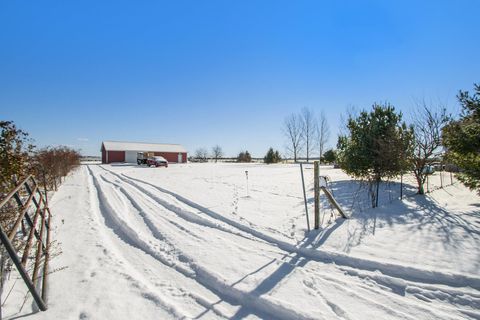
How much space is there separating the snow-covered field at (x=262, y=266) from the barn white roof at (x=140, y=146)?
43.4 meters

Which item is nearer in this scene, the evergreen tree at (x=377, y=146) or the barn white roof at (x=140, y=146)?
the evergreen tree at (x=377, y=146)

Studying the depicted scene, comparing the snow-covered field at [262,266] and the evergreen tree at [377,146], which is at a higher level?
the evergreen tree at [377,146]

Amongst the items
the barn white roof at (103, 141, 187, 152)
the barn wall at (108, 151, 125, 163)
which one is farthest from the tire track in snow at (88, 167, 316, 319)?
the barn white roof at (103, 141, 187, 152)

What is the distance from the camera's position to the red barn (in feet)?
150

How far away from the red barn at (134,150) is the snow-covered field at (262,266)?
42368 millimetres

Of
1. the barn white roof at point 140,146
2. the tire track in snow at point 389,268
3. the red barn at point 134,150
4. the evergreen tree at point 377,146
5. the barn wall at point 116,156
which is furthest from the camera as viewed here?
the barn white roof at point 140,146

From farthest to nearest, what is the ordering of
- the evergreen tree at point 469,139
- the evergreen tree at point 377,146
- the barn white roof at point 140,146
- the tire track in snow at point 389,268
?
1. the barn white roof at point 140,146
2. the evergreen tree at point 377,146
3. the evergreen tree at point 469,139
4. the tire track in snow at point 389,268

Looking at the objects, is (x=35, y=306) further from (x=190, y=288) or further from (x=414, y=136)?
(x=414, y=136)

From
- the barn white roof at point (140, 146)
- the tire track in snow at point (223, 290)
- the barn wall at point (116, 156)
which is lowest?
the tire track in snow at point (223, 290)

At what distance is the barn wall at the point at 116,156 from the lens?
45.5 m

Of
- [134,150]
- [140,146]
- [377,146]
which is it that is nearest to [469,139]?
[377,146]

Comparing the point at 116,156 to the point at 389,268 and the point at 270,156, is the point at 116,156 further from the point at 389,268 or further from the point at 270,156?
the point at 389,268

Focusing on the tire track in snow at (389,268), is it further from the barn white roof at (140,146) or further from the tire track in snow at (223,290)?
the barn white roof at (140,146)

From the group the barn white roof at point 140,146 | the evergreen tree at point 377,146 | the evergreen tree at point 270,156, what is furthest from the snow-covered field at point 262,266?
the barn white roof at point 140,146
